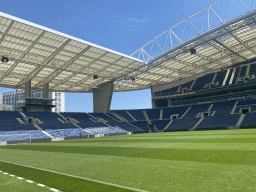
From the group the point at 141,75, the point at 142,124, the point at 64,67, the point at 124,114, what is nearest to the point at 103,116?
the point at 124,114

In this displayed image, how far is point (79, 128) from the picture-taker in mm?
38688

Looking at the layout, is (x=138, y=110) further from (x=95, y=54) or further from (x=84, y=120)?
(x=95, y=54)

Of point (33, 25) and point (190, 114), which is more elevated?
point (33, 25)

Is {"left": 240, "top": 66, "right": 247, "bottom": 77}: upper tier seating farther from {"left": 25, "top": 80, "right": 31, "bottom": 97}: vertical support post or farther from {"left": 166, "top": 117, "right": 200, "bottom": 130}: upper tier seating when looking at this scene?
{"left": 25, "top": 80, "right": 31, "bottom": 97}: vertical support post

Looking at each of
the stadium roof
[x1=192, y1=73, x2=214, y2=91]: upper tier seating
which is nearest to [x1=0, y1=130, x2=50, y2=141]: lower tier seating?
the stadium roof

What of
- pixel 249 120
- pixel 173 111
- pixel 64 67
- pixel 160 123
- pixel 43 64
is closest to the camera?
pixel 43 64

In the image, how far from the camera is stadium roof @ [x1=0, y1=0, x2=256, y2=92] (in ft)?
86.2

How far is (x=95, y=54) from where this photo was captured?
111ft

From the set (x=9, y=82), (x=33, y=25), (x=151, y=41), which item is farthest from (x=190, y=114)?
(x=9, y=82)

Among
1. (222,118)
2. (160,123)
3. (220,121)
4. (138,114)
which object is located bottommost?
(160,123)

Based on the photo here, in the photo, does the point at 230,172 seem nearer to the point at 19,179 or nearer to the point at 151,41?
the point at 19,179

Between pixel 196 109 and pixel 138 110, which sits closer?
pixel 196 109

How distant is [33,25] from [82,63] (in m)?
12.9

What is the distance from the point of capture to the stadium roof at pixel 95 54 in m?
26.3
